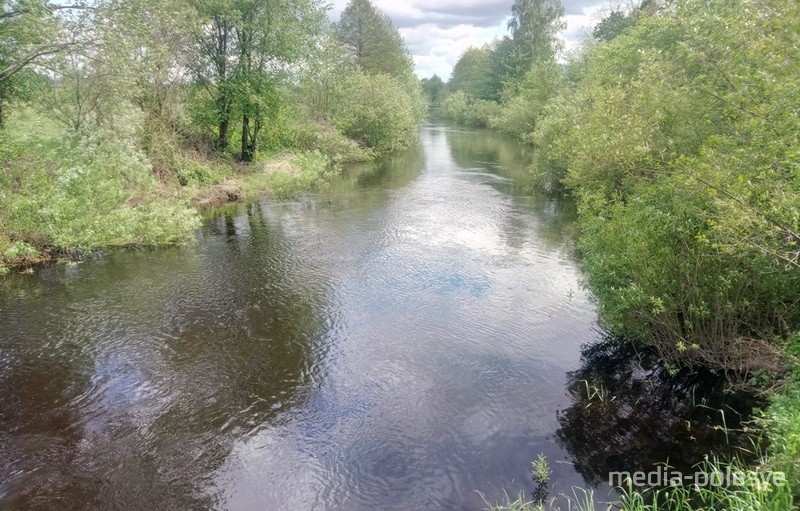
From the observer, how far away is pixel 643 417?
8859 millimetres

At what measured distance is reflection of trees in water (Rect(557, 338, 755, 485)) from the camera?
784 centimetres

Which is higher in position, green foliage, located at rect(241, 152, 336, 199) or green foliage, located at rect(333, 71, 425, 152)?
green foliage, located at rect(333, 71, 425, 152)

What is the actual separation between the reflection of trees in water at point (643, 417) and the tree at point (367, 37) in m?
53.9

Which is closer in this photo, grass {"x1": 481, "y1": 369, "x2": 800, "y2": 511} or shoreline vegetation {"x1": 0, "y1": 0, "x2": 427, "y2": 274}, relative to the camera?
grass {"x1": 481, "y1": 369, "x2": 800, "y2": 511}

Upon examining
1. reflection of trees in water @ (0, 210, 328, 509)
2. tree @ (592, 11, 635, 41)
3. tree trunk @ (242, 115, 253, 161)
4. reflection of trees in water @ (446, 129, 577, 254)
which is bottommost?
reflection of trees in water @ (0, 210, 328, 509)

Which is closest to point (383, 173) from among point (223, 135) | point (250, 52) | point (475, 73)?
point (223, 135)

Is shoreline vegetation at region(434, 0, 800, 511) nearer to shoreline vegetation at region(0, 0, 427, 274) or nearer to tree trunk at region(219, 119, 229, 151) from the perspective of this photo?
shoreline vegetation at region(0, 0, 427, 274)

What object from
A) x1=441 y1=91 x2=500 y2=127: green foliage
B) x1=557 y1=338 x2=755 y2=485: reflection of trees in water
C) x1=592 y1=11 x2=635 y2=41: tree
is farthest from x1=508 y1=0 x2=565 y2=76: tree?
x1=557 y1=338 x2=755 y2=485: reflection of trees in water

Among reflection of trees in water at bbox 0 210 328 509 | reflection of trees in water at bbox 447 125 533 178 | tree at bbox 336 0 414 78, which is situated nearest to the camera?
reflection of trees in water at bbox 0 210 328 509

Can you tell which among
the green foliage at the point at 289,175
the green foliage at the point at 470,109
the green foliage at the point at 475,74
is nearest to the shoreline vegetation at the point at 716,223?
the green foliage at the point at 289,175

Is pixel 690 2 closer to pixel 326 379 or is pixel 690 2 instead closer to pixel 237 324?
pixel 326 379

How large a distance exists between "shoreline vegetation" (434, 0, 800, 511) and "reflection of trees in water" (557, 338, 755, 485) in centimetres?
43

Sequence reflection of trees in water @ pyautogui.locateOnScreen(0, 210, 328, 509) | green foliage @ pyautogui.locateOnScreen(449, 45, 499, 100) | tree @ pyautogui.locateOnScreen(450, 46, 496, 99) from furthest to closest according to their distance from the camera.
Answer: tree @ pyautogui.locateOnScreen(450, 46, 496, 99), green foliage @ pyautogui.locateOnScreen(449, 45, 499, 100), reflection of trees in water @ pyautogui.locateOnScreen(0, 210, 328, 509)

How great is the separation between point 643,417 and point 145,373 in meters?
9.80
